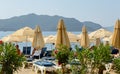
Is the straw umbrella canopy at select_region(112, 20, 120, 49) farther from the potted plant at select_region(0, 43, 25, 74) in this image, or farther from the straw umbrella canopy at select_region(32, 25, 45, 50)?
the potted plant at select_region(0, 43, 25, 74)

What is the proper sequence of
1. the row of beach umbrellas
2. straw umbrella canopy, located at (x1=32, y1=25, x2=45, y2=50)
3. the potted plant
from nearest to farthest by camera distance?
1. the potted plant
2. the row of beach umbrellas
3. straw umbrella canopy, located at (x1=32, y1=25, x2=45, y2=50)

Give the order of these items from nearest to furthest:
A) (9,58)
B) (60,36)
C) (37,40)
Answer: (9,58)
(60,36)
(37,40)

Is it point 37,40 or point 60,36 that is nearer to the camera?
point 60,36

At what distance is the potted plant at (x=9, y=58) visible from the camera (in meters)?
7.97

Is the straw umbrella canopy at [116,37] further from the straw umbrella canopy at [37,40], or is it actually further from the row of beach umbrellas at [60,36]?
the straw umbrella canopy at [37,40]

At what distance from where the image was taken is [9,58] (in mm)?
7992

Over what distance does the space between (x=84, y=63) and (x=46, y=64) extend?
3972mm

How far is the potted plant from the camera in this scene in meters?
7.97

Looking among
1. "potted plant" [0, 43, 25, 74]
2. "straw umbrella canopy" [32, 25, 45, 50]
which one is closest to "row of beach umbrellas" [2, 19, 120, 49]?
"straw umbrella canopy" [32, 25, 45, 50]

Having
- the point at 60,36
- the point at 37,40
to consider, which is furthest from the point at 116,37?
the point at 37,40

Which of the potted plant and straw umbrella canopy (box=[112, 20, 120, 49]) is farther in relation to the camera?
straw umbrella canopy (box=[112, 20, 120, 49])

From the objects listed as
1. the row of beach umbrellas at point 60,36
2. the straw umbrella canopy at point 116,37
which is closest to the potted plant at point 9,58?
the row of beach umbrellas at point 60,36

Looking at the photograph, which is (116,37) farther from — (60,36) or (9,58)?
(9,58)

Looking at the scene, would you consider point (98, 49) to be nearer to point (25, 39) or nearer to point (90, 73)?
point (90, 73)
